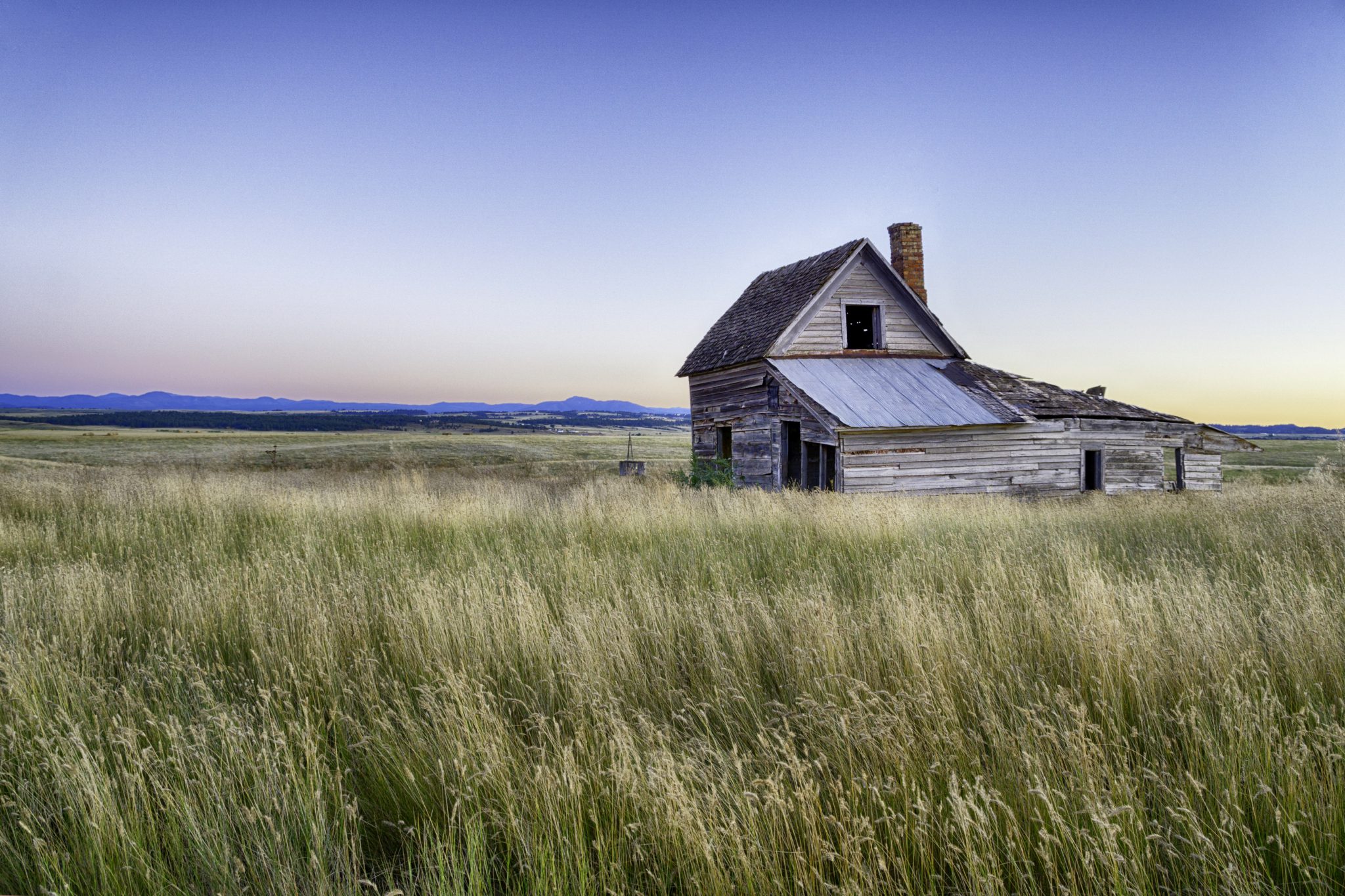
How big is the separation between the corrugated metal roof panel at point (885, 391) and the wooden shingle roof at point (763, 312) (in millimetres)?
1216

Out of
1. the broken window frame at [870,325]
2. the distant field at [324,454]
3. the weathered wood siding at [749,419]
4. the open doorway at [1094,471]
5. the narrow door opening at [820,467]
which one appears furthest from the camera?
the distant field at [324,454]

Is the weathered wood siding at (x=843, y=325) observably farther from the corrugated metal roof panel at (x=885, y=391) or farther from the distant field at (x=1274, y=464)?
the distant field at (x=1274, y=464)

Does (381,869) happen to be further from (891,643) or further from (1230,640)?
(1230,640)

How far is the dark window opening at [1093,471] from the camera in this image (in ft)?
65.4

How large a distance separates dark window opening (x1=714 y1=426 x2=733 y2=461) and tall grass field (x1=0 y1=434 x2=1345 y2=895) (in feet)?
50.6

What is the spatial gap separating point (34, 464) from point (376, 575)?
38.6 metres

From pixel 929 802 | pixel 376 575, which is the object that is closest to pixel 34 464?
pixel 376 575

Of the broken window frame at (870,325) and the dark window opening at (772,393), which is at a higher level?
the broken window frame at (870,325)

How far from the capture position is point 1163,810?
8.46 feet

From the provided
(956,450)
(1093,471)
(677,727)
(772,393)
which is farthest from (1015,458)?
(677,727)

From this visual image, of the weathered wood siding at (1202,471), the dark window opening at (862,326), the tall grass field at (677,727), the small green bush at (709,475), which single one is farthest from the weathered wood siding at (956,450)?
the tall grass field at (677,727)

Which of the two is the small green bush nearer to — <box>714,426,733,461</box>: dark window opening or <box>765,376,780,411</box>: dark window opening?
<box>714,426,733,461</box>: dark window opening

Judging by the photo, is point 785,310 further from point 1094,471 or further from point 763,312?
point 1094,471

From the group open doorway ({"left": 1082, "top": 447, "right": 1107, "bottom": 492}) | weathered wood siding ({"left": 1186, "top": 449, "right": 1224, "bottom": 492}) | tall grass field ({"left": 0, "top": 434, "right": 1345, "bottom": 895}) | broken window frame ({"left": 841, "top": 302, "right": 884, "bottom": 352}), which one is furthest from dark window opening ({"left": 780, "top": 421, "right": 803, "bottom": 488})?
weathered wood siding ({"left": 1186, "top": 449, "right": 1224, "bottom": 492})
